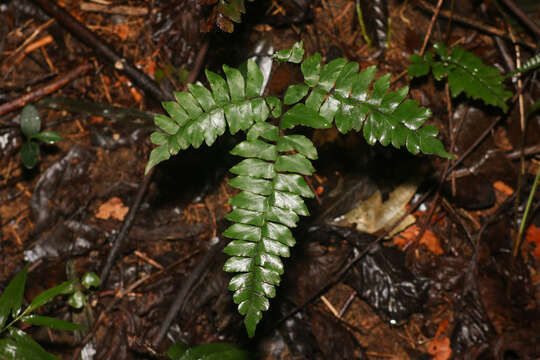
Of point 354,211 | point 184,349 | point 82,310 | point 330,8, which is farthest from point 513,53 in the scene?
point 82,310

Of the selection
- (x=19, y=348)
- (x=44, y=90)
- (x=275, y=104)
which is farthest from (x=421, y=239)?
(x=44, y=90)

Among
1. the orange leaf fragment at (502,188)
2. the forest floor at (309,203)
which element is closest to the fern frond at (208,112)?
the forest floor at (309,203)

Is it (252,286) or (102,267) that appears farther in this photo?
(102,267)

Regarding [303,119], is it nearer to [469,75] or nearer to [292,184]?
[292,184]

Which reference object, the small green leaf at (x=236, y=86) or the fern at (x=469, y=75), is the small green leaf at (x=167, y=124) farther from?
the fern at (x=469, y=75)

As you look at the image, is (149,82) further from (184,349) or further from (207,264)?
(184,349)
